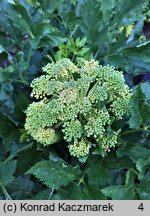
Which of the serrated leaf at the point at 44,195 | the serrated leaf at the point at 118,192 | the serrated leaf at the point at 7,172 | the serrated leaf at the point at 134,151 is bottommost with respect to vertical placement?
the serrated leaf at the point at 44,195

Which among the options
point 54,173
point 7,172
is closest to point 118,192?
point 54,173

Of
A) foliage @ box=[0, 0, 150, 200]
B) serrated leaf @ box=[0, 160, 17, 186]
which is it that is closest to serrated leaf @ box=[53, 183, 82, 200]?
foliage @ box=[0, 0, 150, 200]

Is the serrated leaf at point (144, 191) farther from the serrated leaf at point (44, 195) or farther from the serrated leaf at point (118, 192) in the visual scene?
the serrated leaf at point (44, 195)

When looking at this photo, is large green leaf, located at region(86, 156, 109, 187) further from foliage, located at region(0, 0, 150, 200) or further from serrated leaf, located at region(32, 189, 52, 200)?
serrated leaf, located at region(32, 189, 52, 200)

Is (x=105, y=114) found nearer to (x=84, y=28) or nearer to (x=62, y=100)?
(x=62, y=100)

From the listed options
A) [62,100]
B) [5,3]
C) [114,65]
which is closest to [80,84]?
[62,100]

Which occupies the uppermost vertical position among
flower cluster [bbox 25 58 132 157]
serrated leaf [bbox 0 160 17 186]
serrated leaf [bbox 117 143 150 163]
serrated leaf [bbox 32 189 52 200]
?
flower cluster [bbox 25 58 132 157]

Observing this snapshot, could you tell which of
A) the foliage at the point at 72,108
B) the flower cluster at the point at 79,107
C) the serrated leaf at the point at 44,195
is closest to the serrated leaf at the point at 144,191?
the foliage at the point at 72,108
